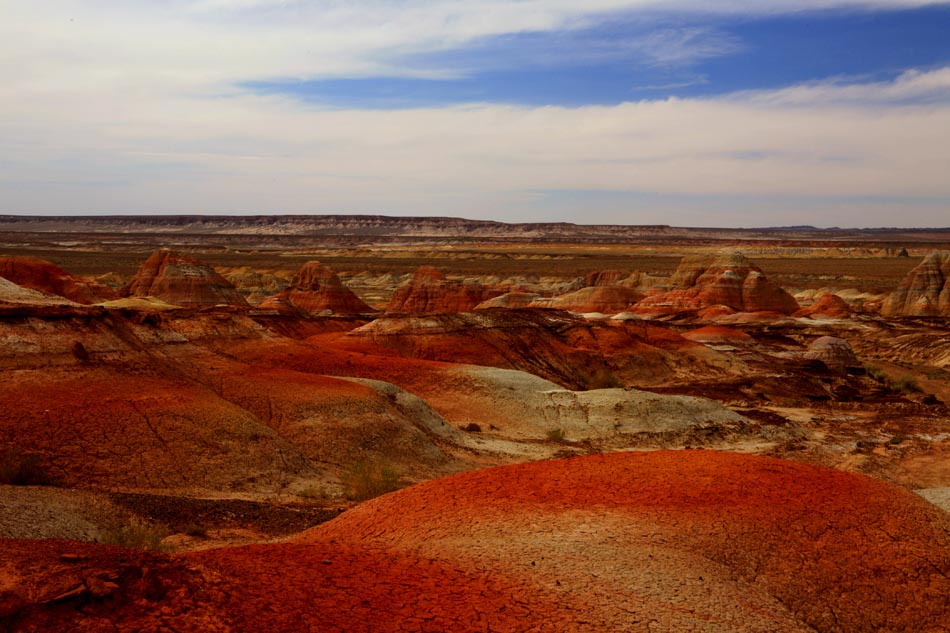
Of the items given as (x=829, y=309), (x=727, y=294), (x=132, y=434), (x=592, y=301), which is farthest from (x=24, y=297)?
(x=829, y=309)

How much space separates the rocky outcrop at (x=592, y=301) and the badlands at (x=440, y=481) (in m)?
21.8

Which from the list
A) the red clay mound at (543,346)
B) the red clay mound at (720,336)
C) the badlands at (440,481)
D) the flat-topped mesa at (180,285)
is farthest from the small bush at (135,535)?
the red clay mound at (720,336)

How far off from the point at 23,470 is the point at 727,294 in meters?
67.7

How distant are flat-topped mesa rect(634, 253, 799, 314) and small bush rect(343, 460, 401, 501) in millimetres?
54961

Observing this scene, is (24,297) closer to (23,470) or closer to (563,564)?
(23,470)

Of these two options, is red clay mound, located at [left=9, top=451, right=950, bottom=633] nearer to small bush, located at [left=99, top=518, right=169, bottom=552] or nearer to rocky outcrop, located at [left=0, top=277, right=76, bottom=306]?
small bush, located at [left=99, top=518, right=169, bottom=552]

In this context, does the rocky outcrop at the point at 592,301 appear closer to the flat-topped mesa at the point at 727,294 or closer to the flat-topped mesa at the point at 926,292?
the flat-topped mesa at the point at 727,294

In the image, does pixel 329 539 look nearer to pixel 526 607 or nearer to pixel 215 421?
pixel 526 607

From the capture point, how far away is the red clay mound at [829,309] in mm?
72681

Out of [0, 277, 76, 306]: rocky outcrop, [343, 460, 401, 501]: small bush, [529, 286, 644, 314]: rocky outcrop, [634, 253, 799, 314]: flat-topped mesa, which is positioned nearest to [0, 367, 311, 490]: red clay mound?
[343, 460, 401, 501]: small bush

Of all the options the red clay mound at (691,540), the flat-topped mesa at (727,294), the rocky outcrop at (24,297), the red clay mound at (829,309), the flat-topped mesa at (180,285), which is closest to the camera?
the red clay mound at (691,540)

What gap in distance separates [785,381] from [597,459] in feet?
105

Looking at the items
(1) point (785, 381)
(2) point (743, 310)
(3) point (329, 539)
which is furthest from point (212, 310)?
(2) point (743, 310)

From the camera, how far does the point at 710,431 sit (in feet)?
100
